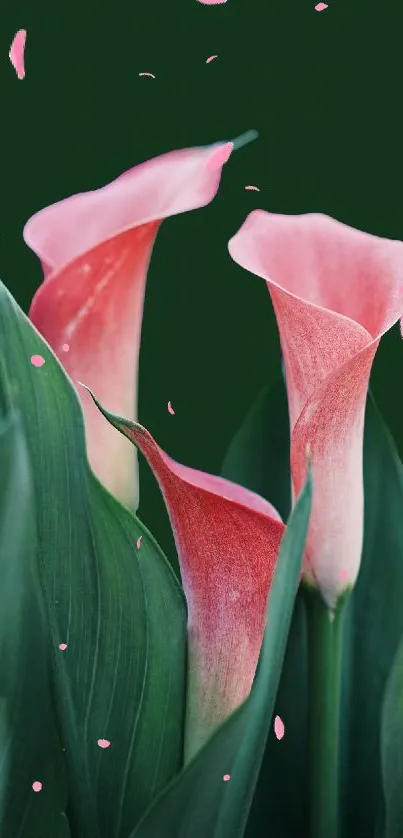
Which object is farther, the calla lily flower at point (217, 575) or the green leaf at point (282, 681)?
the green leaf at point (282, 681)

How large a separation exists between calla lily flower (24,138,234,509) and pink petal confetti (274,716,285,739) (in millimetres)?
178

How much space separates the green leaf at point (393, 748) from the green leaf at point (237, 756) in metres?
0.10

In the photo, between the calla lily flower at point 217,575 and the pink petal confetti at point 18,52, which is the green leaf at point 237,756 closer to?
the calla lily flower at point 217,575

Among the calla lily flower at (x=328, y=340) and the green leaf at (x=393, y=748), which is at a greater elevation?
the calla lily flower at (x=328, y=340)

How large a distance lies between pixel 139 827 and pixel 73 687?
80 millimetres

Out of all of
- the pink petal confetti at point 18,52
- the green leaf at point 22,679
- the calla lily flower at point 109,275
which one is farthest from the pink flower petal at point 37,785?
the pink petal confetti at point 18,52

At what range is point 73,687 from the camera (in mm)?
521

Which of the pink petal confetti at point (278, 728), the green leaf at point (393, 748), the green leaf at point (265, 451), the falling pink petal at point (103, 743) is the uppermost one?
the green leaf at point (265, 451)

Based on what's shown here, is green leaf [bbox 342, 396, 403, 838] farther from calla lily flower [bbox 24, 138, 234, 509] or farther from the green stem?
calla lily flower [bbox 24, 138, 234, 509]

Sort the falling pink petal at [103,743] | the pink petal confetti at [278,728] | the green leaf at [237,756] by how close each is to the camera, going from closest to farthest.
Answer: the green leaf at [237,756]
the falling pink petal at [103,743]
the pink petal confetti at [278,728]

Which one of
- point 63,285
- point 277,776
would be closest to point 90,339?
point 63,285

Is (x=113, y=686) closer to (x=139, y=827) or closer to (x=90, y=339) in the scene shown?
(x=139, y=827)

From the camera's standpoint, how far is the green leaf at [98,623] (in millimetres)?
471

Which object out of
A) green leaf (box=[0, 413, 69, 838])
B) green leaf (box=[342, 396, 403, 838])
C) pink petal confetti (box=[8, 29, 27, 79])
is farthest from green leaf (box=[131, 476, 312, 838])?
pink petal confetti (box=[8, 29, 27, 79])
